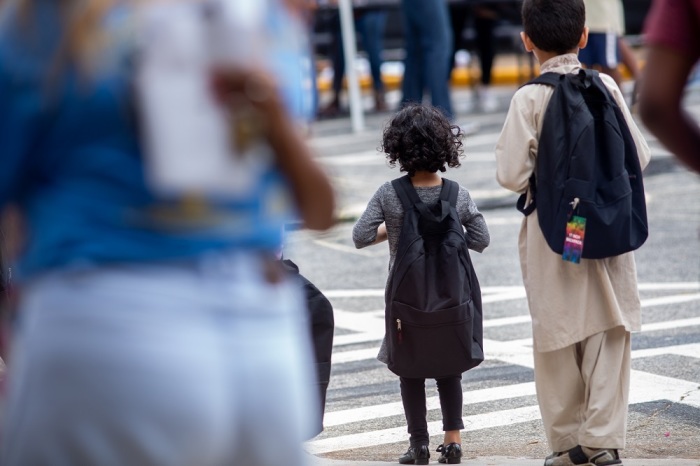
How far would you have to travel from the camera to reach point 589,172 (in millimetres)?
4965

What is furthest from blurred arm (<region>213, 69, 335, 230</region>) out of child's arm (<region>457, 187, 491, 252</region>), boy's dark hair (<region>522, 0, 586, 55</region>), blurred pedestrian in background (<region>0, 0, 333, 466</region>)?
child's arm (<region>457, 187, 491, 252</region>)

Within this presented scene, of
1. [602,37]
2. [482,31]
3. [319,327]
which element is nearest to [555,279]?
[319,327]

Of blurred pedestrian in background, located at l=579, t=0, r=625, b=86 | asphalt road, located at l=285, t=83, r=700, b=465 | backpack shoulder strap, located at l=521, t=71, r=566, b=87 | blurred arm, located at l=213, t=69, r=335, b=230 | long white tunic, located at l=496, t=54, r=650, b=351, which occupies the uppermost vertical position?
blurred arm, located at l=213, t=69, r=335, b=230

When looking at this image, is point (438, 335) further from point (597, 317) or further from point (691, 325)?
point (691, 325)

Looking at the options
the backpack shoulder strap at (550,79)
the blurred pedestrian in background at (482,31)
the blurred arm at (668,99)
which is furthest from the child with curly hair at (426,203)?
the blurred pedestrian in background at (482,31)

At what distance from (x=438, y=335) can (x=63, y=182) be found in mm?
3470

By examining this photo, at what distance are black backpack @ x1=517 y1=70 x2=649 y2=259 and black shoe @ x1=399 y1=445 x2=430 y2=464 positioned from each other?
1.11m

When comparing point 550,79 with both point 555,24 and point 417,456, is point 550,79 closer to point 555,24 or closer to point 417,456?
point 555,24

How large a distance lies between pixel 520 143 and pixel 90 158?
3206 mm

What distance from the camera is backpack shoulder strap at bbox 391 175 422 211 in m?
5.52

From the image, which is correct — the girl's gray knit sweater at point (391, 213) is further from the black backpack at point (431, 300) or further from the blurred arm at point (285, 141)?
the blurred arm at point (285, 141)

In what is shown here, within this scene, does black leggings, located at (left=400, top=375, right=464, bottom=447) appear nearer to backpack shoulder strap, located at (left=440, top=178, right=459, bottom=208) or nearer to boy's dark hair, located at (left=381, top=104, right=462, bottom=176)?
backpack shoulder strap, located at (left=440, top=178, right=459, bottom=208)

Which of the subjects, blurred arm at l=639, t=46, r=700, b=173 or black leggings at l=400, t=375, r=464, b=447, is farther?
black leggings at l=400, t=375, r=464, b=447

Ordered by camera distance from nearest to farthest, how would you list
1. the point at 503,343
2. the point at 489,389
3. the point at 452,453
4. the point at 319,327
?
1. the point at 319,327
2. the point at 452,453
3. the point at 489,389
4. the point at 503,343
